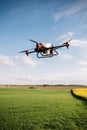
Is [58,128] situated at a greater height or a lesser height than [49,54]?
lesser

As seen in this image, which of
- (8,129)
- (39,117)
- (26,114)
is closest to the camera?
(8,129)

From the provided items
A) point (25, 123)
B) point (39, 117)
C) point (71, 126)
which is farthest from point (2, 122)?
point (71, 126)

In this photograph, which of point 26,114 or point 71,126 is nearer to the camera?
point 71,126

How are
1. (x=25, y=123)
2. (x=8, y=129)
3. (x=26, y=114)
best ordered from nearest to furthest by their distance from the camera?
1. (x=8, y=129)
2. (x=25, y=123)
3. (x=26, y=114)

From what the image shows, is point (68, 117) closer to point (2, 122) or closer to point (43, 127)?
point (43, 127)

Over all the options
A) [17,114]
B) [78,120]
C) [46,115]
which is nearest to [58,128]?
[78,120]

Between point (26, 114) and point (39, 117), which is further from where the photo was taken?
point (26, 114)

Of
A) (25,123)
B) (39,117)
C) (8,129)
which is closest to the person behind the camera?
(8,129)

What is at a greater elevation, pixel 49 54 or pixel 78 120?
pixel 49 54

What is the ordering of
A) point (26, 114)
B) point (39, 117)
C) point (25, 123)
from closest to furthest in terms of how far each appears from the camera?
point (25, 123) → point (39, 117) → point (26, 114)

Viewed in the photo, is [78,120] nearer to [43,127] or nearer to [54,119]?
[54,119]
